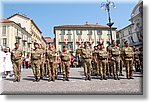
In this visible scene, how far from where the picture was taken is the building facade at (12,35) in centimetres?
573

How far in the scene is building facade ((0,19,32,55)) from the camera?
573 cm

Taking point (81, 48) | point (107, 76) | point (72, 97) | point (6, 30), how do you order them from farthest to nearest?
1. point (107, 76)
2. point (81, 48)
3. point (6, 30)
4. point (72, 97)

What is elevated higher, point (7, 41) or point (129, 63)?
point (7, 41)

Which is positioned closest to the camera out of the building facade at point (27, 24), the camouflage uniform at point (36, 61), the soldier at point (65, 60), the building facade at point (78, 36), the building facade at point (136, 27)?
the building facade at point (136, 27)

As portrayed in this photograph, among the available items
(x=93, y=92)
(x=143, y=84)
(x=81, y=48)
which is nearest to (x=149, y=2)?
(x=143, y=84)

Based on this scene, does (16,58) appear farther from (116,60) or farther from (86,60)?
(116,60)

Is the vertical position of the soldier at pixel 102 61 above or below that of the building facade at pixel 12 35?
below

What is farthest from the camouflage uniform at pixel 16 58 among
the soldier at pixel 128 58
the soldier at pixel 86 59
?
the soldier at pixel 128 58

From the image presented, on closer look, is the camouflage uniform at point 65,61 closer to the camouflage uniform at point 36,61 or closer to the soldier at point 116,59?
the camouflage uniform at point 36,61

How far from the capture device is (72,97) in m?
5.00

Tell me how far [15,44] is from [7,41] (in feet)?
1.57

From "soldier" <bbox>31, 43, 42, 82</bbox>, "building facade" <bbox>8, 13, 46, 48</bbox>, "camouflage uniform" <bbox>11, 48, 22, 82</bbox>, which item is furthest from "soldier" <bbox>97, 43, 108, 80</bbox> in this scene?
"camouflage uniform" <bbox>11, 48, 22, 82</bbox>

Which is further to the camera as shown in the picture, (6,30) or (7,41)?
(7,41)

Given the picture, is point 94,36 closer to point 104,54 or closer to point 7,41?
point 104,54
